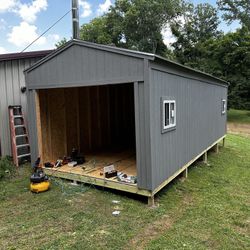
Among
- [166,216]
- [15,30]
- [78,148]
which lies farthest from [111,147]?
[15,30]

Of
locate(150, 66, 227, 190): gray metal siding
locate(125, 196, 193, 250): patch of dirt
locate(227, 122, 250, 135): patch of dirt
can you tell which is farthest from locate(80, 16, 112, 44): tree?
locate(125, 196, 193, 250): patch of dirt

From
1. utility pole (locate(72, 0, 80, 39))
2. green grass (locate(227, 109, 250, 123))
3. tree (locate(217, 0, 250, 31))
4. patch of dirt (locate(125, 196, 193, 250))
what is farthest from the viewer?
tree (locate(217, 0, 250, 31))

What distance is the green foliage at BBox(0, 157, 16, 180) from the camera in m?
6.05

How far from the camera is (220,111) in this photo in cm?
1045

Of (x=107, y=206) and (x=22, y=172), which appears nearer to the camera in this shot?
(x=107, y=206)

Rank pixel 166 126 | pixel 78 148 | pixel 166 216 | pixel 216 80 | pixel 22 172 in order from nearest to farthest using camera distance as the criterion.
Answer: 1. pixel 166 216
2. pixel 166 126
3. pixel 22 172
4. pixel 78 148
5. pixel 216 80

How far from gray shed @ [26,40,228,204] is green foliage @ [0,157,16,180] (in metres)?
0.71

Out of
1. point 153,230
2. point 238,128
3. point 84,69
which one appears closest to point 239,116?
point 238,128

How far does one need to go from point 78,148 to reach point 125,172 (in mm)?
2359

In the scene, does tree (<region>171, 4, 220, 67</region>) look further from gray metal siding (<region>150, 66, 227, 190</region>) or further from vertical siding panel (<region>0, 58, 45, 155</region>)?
vertical siding panel (<region>0, 58, 45, 155</region>)

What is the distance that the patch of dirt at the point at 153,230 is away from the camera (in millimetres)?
3469

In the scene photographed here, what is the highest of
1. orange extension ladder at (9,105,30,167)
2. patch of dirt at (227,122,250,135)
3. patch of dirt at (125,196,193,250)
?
orange extension ladder at (9,105,30,167)

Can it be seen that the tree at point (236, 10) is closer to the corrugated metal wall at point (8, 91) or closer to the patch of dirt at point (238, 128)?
the patch of dirt at point (238, 128)

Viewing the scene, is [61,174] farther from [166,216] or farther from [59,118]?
[166,216]
